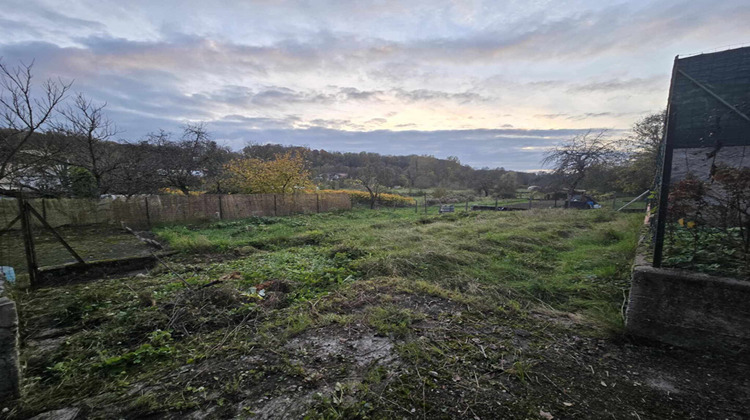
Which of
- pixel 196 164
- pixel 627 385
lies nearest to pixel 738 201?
pixel 627 385

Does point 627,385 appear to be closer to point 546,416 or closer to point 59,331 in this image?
point 546,416

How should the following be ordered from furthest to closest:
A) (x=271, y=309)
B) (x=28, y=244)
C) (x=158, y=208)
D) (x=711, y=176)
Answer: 1. (x=158, y=208)
2. (x=28, y=244)
3. (x=271, y=309)
4. (x=711, y=176)

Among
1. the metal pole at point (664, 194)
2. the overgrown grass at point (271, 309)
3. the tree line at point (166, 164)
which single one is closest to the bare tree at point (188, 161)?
the tree line at point (166, 164)

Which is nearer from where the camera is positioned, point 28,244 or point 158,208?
point 28,244

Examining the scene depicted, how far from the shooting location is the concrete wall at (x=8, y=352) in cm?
194

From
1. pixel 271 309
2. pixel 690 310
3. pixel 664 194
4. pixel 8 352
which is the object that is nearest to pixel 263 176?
pixel 271 309

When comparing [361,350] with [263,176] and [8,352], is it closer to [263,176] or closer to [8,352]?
[8,352]

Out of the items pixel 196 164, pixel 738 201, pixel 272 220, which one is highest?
pixel 196 164

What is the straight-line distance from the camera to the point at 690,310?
8.10 ft

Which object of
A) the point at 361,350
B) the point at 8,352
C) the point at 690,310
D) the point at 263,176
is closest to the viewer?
the point at 8,352

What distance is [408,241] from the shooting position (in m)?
7.32

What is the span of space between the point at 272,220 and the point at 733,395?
13648mm

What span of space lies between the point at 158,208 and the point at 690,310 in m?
14.7

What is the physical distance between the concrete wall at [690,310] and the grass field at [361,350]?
0.17 m
